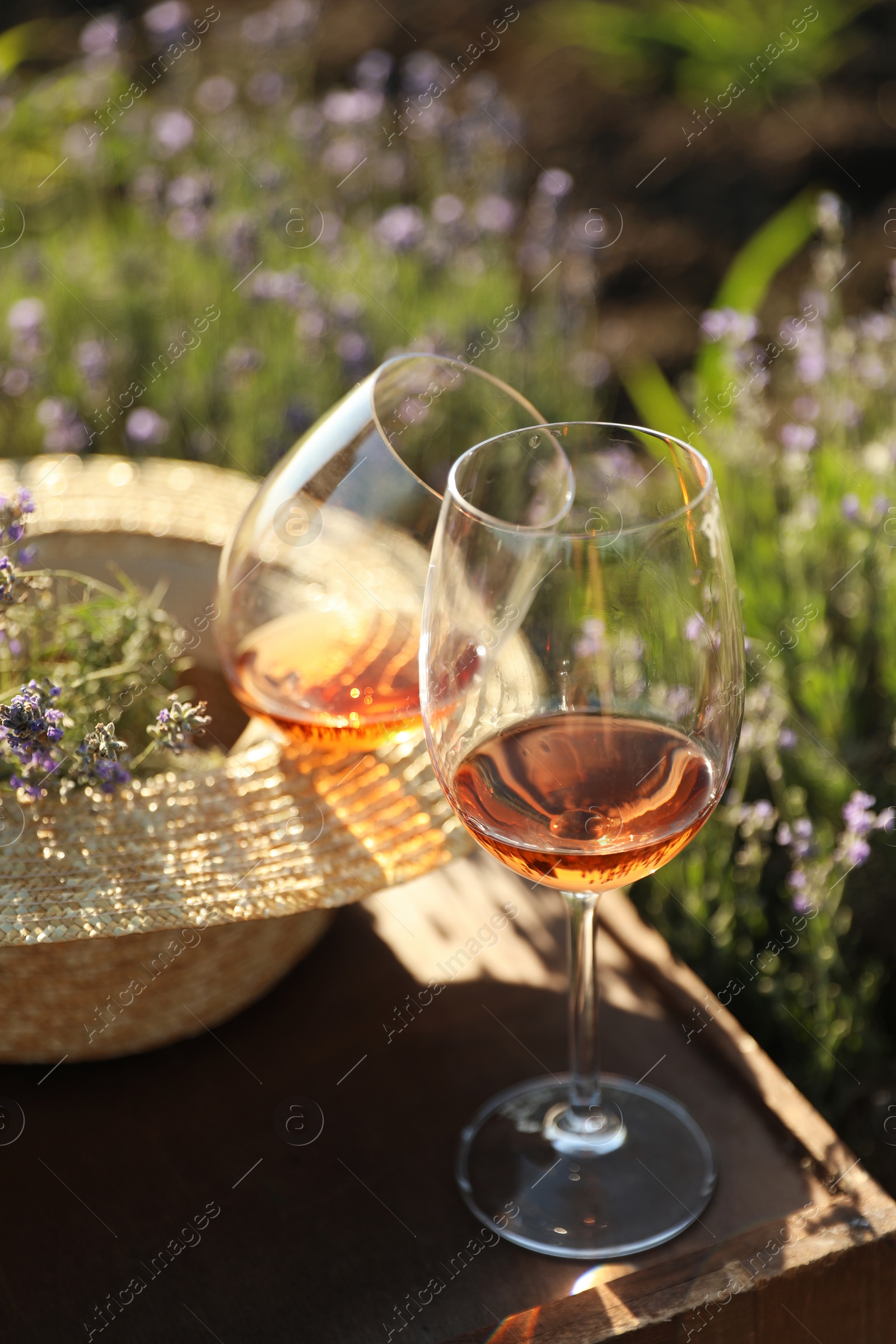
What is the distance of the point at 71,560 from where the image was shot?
1.15 m

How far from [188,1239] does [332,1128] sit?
0.39 feet

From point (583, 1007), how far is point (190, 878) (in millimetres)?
264

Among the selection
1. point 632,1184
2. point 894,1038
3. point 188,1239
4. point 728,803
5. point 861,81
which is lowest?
point 861,81

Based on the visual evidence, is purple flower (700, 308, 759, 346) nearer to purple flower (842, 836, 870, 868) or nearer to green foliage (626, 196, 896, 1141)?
green foliage (626, 196, 896, 1141)

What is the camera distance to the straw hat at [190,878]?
796mm

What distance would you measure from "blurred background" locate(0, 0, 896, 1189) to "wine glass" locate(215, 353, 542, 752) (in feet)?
1.14

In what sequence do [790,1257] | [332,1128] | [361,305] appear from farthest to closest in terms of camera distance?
1. [361,305]
2. [332,1128]
3. [790,1257]

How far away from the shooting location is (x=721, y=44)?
332 centimetres

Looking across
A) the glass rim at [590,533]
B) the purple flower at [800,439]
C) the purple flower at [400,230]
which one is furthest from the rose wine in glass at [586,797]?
the purple flower at [400,230]

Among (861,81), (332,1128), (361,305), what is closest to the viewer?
(332,1128)

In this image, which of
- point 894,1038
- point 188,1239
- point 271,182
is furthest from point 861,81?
point 188,1239

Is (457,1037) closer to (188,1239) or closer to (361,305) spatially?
(188,1239)

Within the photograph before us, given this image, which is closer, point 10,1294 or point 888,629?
point 10,1294

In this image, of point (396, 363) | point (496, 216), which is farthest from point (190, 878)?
point (496, 216)
